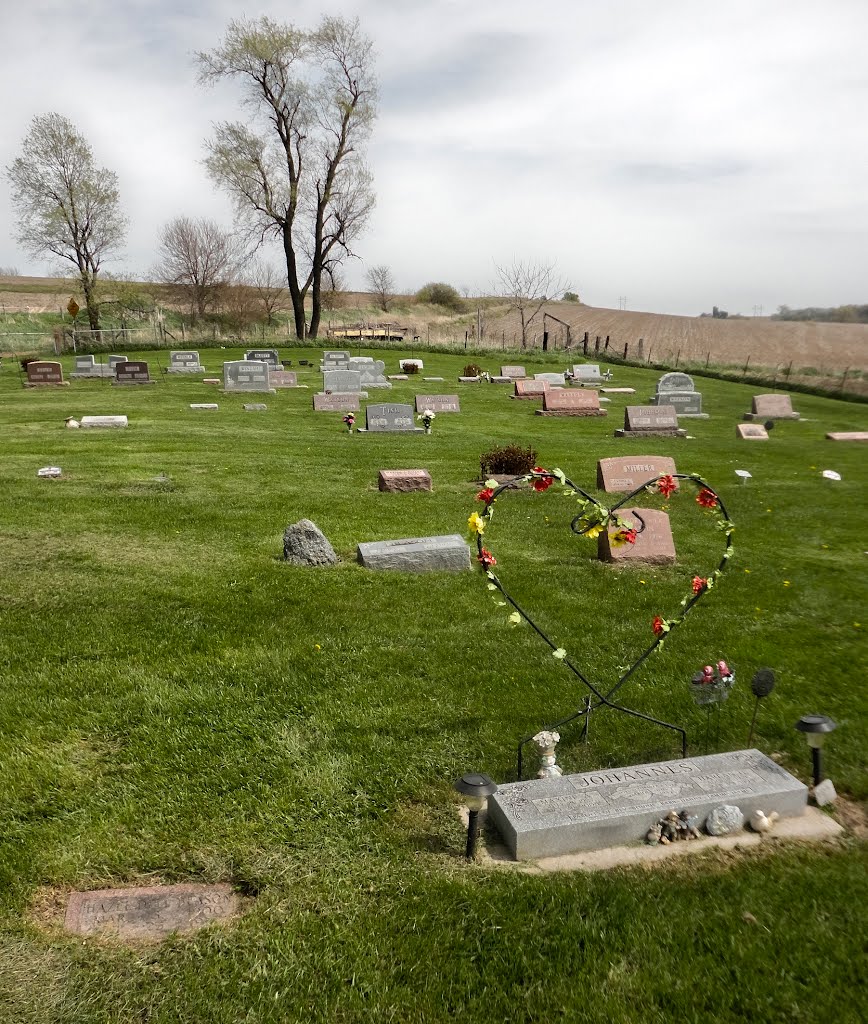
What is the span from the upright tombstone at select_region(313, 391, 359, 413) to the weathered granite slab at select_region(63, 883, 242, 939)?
19631mm

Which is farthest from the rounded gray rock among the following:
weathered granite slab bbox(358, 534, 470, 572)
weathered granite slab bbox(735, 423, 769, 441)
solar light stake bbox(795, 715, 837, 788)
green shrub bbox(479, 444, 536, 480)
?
weathered granite slab bbox(735, 423, 769, 441)

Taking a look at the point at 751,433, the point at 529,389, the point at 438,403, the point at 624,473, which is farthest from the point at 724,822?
the point at 529,389

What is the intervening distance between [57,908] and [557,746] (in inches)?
122

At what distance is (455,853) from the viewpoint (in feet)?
13.3

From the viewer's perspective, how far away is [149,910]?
11.9 ft

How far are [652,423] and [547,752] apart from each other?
1679 cm

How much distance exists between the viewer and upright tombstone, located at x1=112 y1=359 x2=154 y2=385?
29.2 m

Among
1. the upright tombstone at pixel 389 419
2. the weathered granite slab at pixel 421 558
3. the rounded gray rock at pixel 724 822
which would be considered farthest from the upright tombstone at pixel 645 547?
the upright tombstone at pixel 389 419

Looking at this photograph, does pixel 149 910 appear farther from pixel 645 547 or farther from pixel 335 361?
pixel 335 361

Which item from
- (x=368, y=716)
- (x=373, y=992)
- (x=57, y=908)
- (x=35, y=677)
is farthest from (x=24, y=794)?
(x=373, y=992)

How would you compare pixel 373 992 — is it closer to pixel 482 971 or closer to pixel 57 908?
pixel 482 971

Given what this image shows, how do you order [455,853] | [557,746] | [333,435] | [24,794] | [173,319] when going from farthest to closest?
1. [173,319]
2. [333,435]
3. [557,746]
4. [24,794]
5. [455,853]

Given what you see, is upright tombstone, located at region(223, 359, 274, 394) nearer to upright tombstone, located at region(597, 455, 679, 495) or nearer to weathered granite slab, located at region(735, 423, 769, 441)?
weathered granite slab, located at region(735, 423, 769, 441)

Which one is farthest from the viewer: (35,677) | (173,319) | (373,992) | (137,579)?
(173,319)
